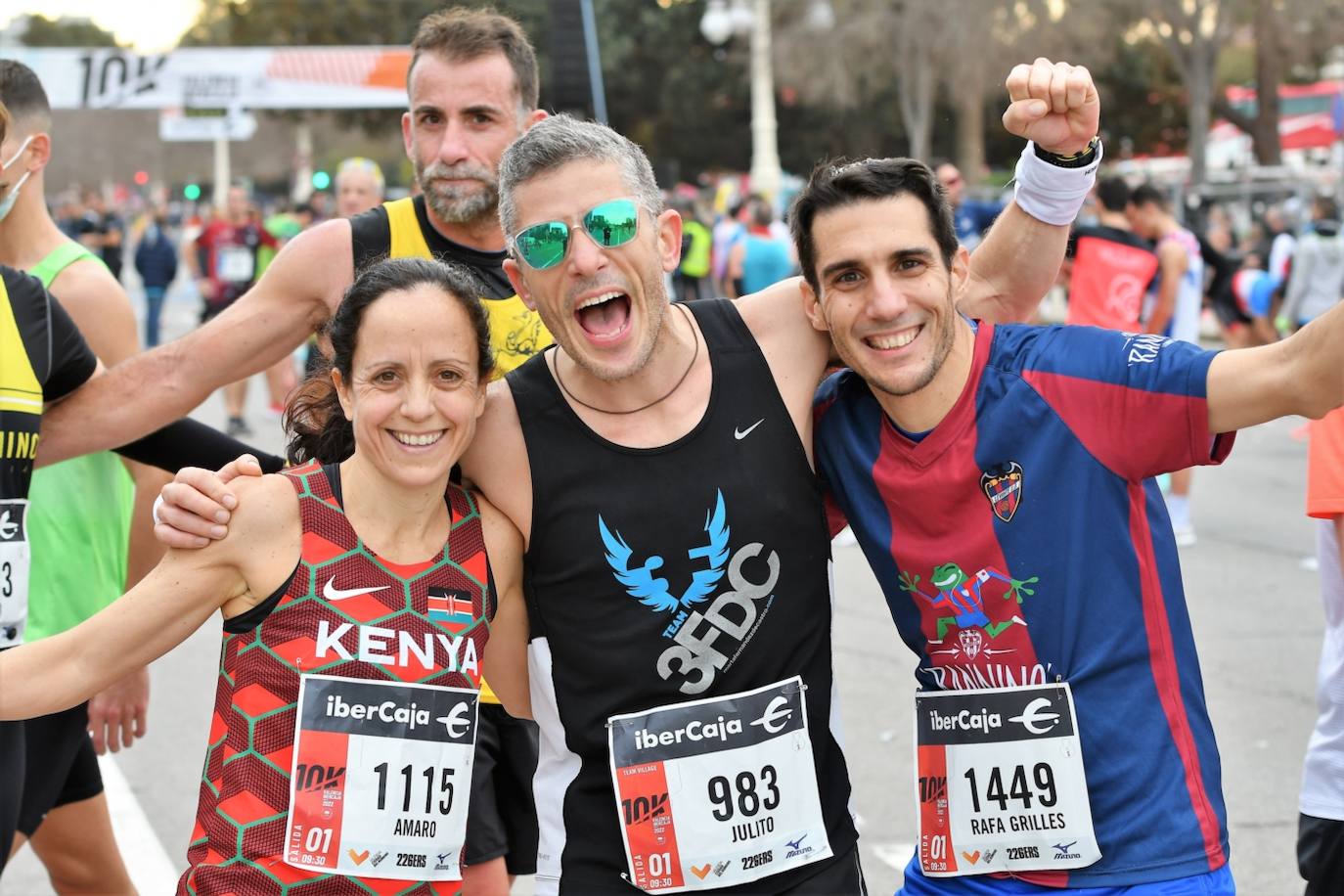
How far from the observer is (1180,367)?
2.64 meters

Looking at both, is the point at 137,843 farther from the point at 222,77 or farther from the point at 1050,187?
the point at 222,77

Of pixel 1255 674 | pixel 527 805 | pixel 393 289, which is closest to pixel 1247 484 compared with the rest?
pixel 1255 674

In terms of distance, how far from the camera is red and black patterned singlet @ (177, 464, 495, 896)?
260 centimetres

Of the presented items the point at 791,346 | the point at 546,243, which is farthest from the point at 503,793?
the point at 546,243

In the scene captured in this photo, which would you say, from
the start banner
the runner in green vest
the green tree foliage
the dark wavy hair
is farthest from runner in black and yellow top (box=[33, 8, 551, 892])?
the green tree foliage

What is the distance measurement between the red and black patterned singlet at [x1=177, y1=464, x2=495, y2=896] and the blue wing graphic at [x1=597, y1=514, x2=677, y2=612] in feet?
Answer: 0.84

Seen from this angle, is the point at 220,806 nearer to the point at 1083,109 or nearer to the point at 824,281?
the point at 824,281

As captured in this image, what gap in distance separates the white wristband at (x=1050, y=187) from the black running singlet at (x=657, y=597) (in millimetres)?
703

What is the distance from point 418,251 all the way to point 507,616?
1.15m

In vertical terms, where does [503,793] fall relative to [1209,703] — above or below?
above

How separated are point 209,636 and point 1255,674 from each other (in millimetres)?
5247

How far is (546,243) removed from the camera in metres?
2.83

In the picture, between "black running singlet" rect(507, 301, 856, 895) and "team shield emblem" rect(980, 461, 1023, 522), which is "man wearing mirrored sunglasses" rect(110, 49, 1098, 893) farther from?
"team shield emblem" rect(980, 461, 1023, 522)

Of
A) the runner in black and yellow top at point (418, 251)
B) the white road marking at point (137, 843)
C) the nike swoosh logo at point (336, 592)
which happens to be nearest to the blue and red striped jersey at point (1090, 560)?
the nike swoosh logo at point (336, 592)
